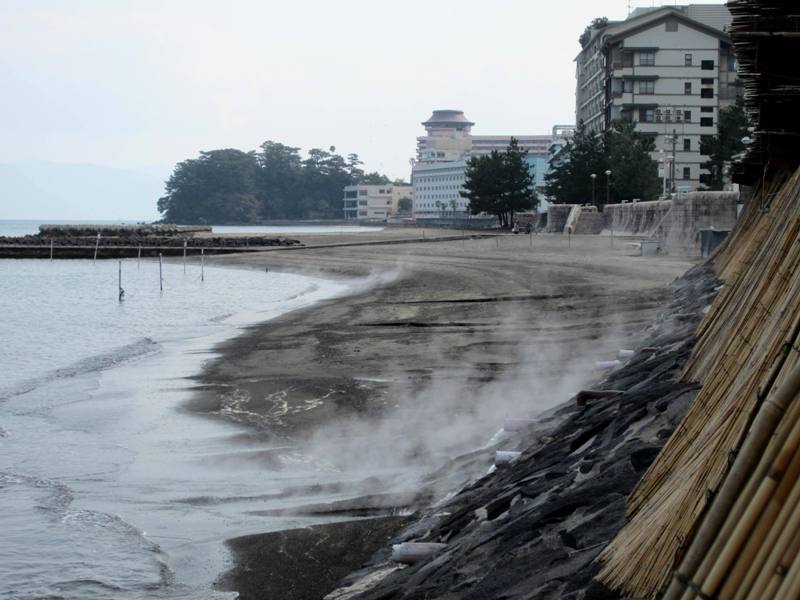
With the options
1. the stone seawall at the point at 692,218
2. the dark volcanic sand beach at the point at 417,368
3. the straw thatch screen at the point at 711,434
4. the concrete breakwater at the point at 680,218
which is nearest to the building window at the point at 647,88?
the concrete breakwater at the point at 680,218

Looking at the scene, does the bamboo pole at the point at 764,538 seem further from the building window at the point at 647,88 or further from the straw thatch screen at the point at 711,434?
the building window at the point at 647,88

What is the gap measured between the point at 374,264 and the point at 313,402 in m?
40.8

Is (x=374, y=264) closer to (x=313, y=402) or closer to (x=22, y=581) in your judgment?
(x=313, y=402)

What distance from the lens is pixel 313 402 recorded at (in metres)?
17.1

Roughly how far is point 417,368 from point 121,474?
7098 mm

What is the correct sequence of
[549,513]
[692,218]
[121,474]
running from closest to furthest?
[549,513] < [121,474] < [692,218]

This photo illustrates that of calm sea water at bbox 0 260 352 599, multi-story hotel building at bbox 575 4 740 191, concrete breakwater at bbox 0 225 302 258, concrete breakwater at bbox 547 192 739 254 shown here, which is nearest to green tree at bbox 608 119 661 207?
concrete breakwater at bbox 547 192 739 254

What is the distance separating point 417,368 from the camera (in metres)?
19.6

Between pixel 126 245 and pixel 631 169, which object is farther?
pixel 126 245

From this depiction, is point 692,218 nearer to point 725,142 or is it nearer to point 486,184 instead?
point 725,142

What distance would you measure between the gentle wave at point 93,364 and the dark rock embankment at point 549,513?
13327 millimetres

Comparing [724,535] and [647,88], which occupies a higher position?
[647,88]

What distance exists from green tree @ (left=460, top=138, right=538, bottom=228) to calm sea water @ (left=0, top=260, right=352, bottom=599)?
77.1 meters

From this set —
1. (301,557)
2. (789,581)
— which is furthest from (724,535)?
(301,557)
